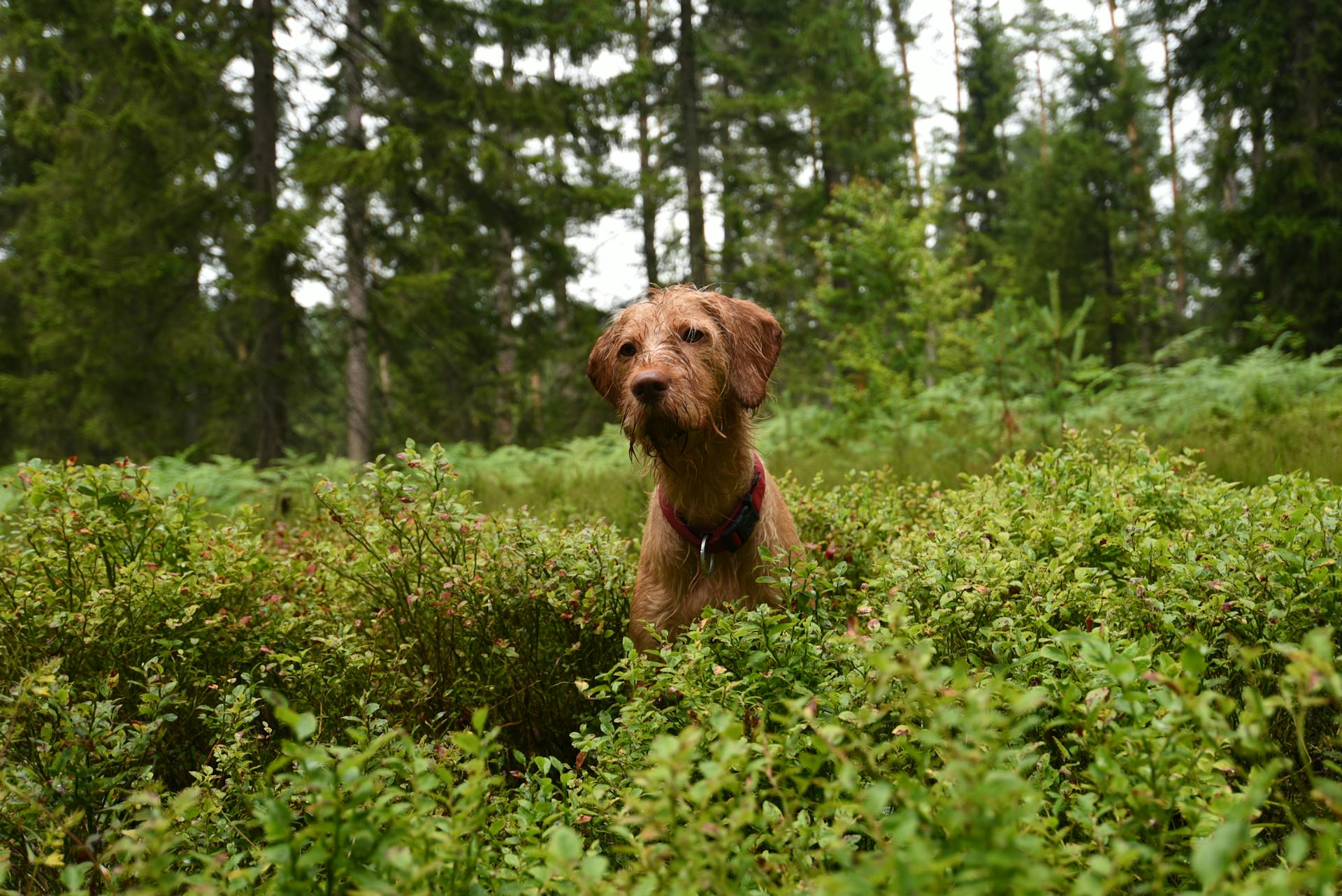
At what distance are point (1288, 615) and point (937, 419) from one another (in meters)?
8.46

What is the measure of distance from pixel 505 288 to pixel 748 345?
13890 mm

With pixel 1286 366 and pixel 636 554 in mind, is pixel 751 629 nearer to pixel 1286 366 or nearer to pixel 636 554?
pixel 636 554

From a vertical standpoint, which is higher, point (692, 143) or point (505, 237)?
point (692, 143)

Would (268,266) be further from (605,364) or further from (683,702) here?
(683,702)

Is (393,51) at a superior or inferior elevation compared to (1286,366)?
superior

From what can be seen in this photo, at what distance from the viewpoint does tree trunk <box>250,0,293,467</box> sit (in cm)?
866

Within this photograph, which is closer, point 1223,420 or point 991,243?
point 1223,420

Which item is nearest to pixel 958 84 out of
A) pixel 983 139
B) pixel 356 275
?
pixel 983 139

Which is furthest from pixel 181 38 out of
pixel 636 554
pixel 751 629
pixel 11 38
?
pixel 751 629

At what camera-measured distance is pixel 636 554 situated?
416cm

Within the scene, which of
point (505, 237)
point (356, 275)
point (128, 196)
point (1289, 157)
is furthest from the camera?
point (505, 237)

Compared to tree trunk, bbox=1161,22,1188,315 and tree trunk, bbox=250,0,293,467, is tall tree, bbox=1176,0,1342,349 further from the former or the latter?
tree trunk, bbox=250,0,293,467

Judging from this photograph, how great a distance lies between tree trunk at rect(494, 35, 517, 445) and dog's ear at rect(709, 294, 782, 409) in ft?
28.4

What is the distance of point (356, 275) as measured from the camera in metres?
9.60
